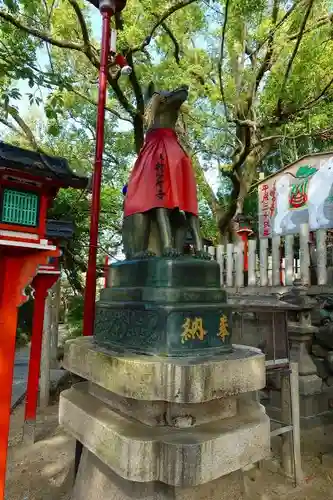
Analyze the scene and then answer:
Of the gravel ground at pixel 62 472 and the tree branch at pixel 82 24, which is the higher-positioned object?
the tree branch at pixel 82 24

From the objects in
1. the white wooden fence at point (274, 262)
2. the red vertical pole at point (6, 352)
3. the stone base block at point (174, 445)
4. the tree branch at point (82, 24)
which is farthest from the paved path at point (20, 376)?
the tree branch at point (82, 24)

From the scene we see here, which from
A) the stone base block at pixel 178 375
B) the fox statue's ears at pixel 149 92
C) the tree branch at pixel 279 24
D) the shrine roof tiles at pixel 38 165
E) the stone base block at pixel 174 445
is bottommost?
the stone base block at pixel 174 445

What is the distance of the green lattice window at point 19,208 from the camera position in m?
3.92

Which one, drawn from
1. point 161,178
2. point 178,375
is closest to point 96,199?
point 161,178

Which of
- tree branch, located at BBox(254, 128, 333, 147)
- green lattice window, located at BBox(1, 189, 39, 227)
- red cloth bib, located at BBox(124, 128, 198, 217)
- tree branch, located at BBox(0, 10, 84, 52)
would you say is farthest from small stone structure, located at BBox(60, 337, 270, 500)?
tree branch, located at BBox(254, 128, 333, 147)

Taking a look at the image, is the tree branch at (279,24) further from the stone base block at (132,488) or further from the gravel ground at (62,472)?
the stone base block at (132,488)

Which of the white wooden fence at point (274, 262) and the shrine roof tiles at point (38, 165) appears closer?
the shrine roof tiles at point (38, 165)

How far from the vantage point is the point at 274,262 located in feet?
21.0

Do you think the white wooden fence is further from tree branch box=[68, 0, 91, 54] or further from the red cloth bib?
tree branch box=[68, 0, 91, 54]

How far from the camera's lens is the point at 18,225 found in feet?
13.2

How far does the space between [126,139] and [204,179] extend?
158 inches

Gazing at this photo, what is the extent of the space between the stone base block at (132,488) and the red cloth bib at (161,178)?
6.79 feet

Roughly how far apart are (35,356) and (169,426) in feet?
15.9

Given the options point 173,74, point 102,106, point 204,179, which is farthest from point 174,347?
point 204,179
